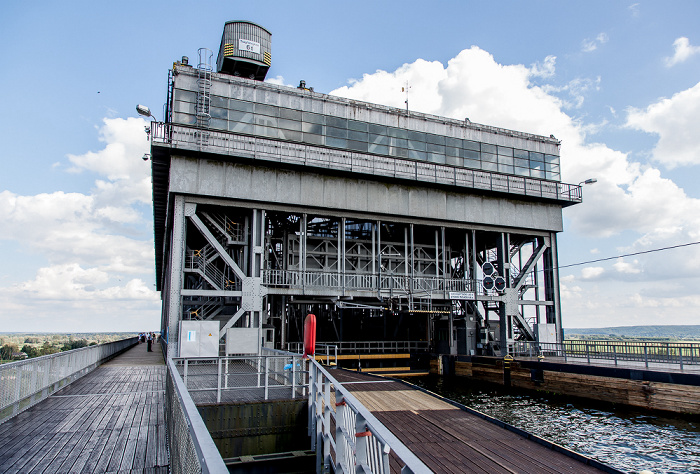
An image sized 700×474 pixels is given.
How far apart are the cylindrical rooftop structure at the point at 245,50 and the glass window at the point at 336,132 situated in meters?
8.34

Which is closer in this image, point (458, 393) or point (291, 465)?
point (291, 465)

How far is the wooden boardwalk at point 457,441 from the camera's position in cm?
930

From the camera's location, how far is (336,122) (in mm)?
36000

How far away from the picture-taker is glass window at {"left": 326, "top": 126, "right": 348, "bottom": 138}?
35656 mm

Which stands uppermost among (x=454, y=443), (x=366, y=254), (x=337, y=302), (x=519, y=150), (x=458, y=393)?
(x=519, y=150)

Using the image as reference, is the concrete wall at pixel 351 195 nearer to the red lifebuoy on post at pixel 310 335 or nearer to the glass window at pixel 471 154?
the glass window at pixel 471 154

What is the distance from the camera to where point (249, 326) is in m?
31.1

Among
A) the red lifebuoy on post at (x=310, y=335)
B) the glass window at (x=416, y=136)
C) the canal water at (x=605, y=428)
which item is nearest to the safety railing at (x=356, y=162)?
the glass window at (x=416, y=136)

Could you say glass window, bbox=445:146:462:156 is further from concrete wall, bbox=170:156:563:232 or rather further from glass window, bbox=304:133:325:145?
glass window, bbox=304:133:325:145

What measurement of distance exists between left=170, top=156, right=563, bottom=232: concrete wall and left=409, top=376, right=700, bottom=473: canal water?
14.0m

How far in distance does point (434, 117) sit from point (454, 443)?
3237 cm

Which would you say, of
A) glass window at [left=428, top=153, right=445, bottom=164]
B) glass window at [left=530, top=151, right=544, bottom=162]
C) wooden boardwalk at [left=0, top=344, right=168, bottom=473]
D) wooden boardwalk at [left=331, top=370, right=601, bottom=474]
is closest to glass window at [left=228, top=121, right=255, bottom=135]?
glass window at [left=428, top=153, right=445, bottom=164]

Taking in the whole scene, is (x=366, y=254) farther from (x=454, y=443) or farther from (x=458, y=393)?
(x=454, y=443)

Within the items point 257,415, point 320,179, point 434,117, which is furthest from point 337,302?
point 257,415
